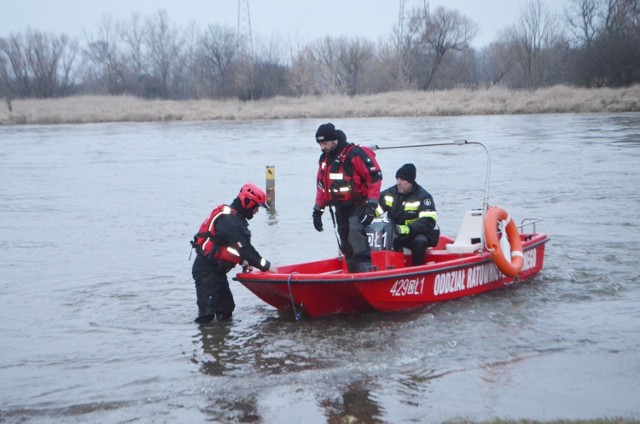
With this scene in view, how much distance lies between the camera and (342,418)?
19.5 feet

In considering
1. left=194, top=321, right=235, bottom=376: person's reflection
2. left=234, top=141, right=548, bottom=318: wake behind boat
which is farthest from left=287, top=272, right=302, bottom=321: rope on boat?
left=194, top=321, right=235, bottom=376: person's reflection

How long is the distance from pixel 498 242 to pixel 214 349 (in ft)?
10.6

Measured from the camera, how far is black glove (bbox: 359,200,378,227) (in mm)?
8625

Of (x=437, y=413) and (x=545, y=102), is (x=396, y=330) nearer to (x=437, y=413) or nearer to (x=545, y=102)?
(x=437, y=413)

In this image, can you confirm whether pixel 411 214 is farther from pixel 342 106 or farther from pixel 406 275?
pixel 342 106

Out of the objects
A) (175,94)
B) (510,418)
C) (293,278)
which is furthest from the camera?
(175,94)

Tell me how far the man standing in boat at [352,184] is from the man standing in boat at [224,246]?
2.77 feet

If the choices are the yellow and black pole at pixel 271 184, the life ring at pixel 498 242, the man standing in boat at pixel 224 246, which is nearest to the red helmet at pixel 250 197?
the man standing in boat at pixel 224 246

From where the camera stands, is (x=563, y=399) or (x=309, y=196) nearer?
(x=563, y=399)

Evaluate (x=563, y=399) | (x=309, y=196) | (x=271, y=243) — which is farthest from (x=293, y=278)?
(x=309, y=196)

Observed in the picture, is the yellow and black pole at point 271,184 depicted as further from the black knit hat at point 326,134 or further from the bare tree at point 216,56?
the bare tree at point 216,56

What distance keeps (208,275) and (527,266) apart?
3923mm

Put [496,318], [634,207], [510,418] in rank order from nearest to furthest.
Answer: [510,418] → [496,318] → [634,207]

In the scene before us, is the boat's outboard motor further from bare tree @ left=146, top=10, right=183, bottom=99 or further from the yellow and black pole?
bare tree @ left=146, top=10, right=183, bottom=99
